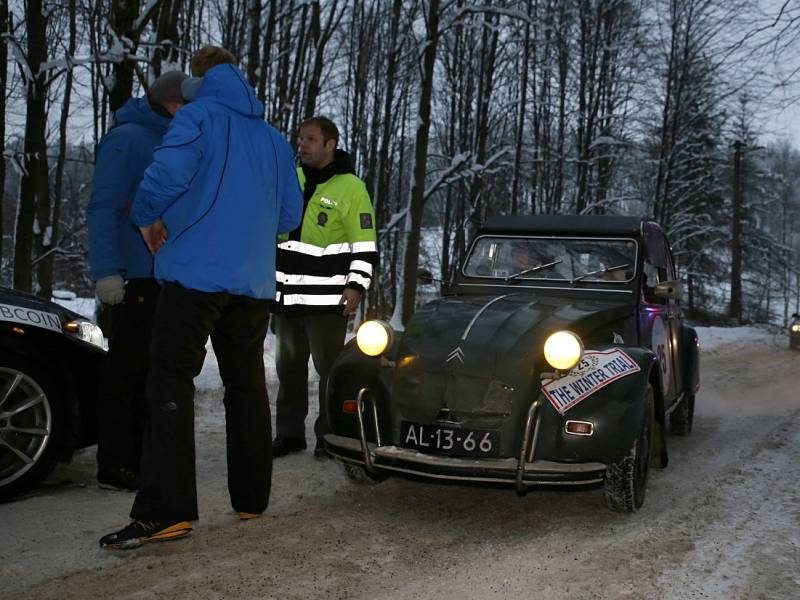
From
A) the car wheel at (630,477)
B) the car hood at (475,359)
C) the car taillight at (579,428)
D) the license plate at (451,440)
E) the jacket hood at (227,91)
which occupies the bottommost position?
the car wheel at (630,477)

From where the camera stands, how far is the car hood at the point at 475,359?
392 cm

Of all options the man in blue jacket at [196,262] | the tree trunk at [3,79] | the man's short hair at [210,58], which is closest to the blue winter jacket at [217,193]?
the man in blue jacket at [196,262]

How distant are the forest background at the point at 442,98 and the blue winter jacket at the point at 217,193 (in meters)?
6.72

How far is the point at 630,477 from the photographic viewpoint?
156 inches

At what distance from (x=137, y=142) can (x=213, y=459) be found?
2.16 m

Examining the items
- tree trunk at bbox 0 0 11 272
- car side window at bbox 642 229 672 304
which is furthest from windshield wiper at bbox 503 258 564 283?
tree trunk at bbox 0 0 11 272

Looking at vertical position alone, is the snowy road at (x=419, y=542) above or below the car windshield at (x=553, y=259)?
below

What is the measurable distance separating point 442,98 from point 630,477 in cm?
2320

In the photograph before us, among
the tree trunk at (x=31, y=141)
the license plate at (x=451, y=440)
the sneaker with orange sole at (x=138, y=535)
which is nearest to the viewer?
the sneaker with orange sole at (x=138, y=535)

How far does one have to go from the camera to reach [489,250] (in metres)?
6.13

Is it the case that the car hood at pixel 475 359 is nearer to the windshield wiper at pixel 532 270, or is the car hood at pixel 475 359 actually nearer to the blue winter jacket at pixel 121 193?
the windshield wiper at pixel 532 270

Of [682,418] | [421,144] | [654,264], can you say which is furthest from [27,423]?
[421,144]

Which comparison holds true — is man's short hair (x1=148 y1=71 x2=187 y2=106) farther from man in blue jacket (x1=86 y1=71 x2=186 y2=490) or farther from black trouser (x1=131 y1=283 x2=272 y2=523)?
black trouser (x1=131 y1=283 x2=272 y2=523)

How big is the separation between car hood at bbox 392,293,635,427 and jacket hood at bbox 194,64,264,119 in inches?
59.9
